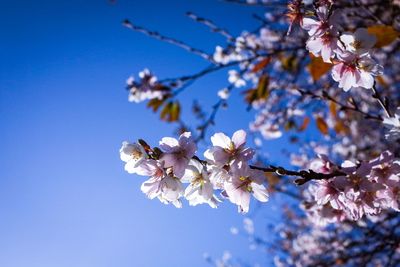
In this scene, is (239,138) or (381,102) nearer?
(239,138)

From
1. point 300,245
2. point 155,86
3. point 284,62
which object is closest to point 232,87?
point 284,62

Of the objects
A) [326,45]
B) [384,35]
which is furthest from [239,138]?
[384,35]

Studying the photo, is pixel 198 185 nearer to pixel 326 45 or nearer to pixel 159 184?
pixel 159 184

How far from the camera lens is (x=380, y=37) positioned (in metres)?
2.25

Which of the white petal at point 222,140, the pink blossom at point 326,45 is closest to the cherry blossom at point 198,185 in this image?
the white petal at point 222,140

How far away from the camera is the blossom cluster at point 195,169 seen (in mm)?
1258

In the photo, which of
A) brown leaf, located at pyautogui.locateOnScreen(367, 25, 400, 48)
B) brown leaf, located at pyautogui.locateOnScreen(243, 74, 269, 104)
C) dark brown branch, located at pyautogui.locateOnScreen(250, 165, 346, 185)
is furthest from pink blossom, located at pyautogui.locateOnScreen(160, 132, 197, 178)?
brown leaf, located at pyautogui.locateOnScreen(243, 74, 269, 104)

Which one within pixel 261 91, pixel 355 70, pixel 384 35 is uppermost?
pixel 261 91

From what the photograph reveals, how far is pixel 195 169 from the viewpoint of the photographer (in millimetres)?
1309

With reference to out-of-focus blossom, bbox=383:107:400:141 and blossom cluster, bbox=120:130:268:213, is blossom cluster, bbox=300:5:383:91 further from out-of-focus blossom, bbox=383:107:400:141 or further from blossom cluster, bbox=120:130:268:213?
blossom cluster, bbox=120:130:268:213

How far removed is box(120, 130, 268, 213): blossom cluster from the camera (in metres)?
1.26

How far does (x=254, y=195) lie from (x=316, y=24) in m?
0.74

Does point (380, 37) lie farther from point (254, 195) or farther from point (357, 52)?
point (254, 195)

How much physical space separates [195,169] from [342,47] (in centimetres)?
79
